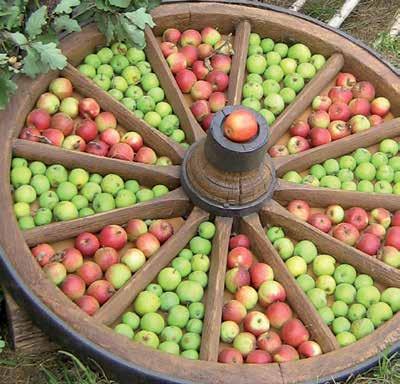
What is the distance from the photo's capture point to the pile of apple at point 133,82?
10.6 feet

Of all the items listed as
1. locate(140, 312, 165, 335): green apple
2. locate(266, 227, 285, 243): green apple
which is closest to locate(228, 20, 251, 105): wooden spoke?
locate(266, 227, 285, 243): green apple

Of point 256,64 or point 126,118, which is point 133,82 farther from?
point 256,64

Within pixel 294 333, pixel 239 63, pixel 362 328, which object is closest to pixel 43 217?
pixel 294 333

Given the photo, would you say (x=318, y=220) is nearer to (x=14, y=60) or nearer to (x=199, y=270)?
(x=199, y=270)

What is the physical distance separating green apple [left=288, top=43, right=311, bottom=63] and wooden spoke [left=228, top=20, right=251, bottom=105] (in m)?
0.23

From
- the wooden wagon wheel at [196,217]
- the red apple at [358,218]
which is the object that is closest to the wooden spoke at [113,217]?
the wooden wagon wheel at [196,217]

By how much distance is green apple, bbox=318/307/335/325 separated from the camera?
274 centimetres

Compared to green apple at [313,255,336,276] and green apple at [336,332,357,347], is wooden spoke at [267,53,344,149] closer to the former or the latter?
green apple at [313,255,336,276]

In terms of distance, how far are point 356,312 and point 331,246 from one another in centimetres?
28

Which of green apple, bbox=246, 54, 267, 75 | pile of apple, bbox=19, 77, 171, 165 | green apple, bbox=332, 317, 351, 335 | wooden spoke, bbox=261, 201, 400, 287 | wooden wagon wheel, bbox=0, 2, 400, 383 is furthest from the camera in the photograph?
green apple, bbox=246, 54, 267, 75

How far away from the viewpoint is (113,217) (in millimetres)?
2867

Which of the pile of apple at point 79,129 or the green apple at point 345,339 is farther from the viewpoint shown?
the pile of apple at point 79,129

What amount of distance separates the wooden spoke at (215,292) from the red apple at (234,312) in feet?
0.12

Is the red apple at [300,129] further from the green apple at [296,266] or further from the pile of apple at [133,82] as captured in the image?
the green apple at [296,266]
